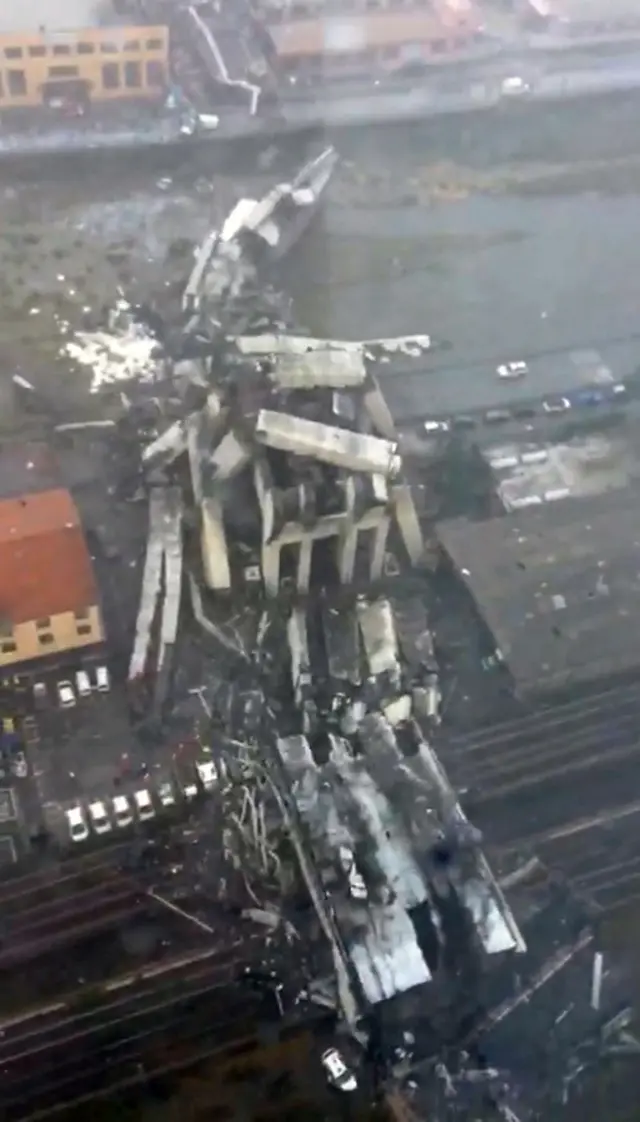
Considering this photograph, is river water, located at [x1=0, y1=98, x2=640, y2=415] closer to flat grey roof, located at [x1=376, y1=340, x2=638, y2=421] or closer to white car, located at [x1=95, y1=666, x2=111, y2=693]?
flat grey roof, located at [x1=376, y1=340, x2=638, y2=421]

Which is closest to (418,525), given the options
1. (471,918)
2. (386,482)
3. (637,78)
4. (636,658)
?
(386,482)

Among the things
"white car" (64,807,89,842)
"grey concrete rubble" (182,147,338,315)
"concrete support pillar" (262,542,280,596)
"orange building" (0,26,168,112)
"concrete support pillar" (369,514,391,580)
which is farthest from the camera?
"orange building" (0,26,168,112)

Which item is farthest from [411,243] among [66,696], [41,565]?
[66,696]

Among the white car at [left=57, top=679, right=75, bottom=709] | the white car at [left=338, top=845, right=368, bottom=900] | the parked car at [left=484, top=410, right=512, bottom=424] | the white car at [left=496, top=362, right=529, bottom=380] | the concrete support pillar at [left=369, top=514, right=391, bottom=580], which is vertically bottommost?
the white car at [left=338, top=845, right=368, bottom=900]

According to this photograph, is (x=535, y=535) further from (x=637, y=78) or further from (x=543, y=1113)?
(x=637, y=78)

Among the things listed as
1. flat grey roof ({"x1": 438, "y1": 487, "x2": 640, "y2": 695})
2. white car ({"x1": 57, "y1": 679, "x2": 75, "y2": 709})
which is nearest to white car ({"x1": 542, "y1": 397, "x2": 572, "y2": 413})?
flat grey roof ({"x1": 438, "y1": 487, "x2": 640, "y2": 695})

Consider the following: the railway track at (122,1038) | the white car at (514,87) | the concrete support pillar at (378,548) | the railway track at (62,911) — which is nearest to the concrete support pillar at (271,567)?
the concrete support pillar at (378,548)
